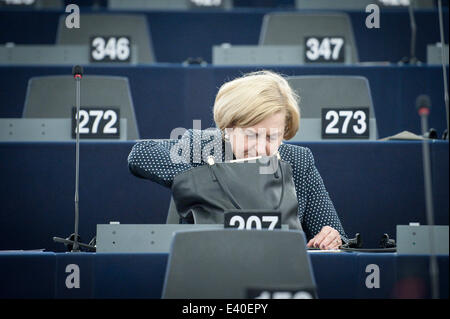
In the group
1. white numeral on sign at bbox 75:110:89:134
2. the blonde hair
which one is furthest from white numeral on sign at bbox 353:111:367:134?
white numeral on sign at bbox 75:110:89:134

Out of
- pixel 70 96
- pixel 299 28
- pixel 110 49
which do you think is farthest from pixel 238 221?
pixel 299 28

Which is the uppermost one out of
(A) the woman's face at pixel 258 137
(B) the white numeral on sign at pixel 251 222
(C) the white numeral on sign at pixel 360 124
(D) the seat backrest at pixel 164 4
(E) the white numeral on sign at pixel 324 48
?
(D) the seat backrest at pixel 164 4

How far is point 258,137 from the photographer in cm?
211

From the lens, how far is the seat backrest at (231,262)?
149cm

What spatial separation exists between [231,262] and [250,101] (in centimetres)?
69

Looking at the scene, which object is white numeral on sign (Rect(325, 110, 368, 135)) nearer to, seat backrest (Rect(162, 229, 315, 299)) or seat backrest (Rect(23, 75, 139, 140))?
seat backrest (Rect(23, 75, 139, 140))

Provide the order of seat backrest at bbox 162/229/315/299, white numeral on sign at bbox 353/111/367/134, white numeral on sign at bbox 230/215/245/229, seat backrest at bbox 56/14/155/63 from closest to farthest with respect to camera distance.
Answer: seat backrest at bbox 162/229/315/299
white numeral on sign at bbox 230/215/245/229
white numeral on sign at bbox 353/111/367/134
seat backrest at bbox 56/14/155/63

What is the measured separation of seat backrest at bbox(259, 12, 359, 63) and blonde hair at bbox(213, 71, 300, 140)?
2202 mm

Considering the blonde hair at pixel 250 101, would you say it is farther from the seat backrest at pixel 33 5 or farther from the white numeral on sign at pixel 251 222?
the seat backrest at pixel 33 5

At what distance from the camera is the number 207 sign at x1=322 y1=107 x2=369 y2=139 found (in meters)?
2.85

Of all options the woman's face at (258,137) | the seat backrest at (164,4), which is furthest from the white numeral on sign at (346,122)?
the seat backrest at (164,4)
